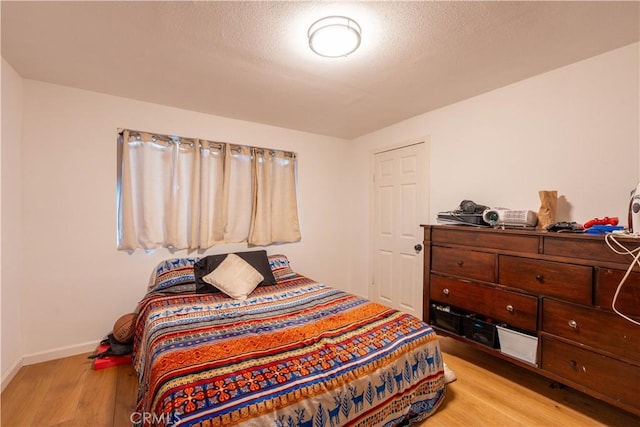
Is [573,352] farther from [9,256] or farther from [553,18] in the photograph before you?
[9,256]

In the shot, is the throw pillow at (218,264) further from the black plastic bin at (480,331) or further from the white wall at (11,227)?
the black plastic bin at (480,331)

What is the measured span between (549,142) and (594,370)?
159 cm

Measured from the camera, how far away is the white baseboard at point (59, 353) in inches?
89.7

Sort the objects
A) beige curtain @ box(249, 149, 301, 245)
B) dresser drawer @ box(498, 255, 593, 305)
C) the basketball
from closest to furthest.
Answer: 1. dresser drawer @ box(498, 255, 593, 305)
2. the basketball
3. beige curtain @ box(249, 149, 301, 245)

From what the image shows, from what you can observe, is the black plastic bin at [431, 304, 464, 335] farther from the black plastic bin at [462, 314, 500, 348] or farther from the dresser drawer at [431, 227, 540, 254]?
the dresser drawer at [431, 227, 540, 254]

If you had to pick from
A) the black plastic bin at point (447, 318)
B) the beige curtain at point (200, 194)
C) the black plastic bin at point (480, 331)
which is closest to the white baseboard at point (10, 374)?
the beige curtain at point (200, 194)

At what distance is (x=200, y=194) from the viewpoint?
117 inches

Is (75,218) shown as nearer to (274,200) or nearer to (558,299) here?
(274,200)

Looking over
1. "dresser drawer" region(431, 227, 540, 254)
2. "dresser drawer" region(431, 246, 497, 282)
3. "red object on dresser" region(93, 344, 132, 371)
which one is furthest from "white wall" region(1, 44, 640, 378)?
"dresser drawer" region(431, 246, 497, 282)

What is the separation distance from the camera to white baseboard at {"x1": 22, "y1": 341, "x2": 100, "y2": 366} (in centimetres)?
228

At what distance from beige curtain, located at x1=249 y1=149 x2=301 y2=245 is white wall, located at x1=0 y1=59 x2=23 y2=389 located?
1943 millimetres

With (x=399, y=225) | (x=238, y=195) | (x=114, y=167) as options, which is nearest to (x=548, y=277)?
(x=399, y=225)

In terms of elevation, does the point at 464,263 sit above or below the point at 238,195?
below

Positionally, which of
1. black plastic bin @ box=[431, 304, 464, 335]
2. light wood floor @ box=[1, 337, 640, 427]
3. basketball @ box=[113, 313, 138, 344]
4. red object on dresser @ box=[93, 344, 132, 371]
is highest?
black plastic bin @ box=[431, 304, 464, 335]
